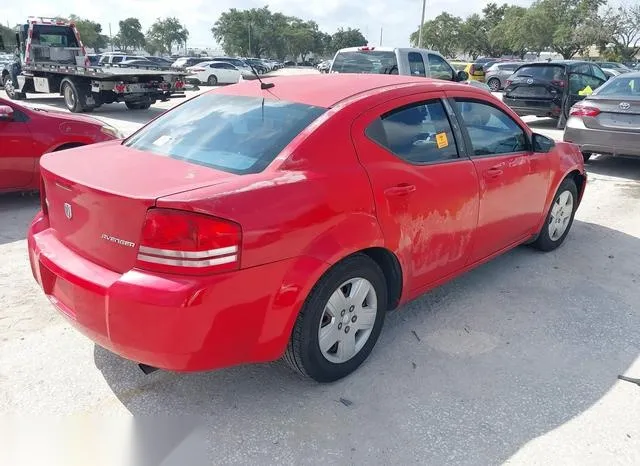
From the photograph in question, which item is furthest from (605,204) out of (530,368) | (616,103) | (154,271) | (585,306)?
(154,271)

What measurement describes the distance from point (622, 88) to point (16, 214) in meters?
8.35

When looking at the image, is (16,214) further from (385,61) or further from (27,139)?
(385,61)

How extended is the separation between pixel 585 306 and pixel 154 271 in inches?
120

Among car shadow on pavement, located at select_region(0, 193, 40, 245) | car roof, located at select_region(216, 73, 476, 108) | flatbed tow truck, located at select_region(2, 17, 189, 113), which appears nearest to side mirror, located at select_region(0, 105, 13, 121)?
car shadow on pavement, located at select_region(0, 193, 40, 245)

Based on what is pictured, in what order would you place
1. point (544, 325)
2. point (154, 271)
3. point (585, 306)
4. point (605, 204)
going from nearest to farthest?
point (154, 271) → point (544, 325) → point (585, 306) → point (605, 204)

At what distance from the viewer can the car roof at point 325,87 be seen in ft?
9.95

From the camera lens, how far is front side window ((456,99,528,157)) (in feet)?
11.9

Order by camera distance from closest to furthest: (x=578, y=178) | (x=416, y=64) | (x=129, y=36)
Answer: (x=578, y=178)
(x=416, y=64)
(x=129, y=36)

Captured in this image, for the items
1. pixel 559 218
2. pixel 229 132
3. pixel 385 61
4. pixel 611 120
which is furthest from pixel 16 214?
pixel 611 120

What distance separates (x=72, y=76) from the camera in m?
14.8

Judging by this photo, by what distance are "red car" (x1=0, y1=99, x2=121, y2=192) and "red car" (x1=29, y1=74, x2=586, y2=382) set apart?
321cm

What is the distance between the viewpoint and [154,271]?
2.23 metres

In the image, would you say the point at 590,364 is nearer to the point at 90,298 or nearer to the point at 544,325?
the point at 544,325

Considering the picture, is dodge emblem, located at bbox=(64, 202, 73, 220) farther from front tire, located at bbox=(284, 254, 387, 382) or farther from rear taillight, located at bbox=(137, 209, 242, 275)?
front tire, located at bbox=(284, 254, 387, 382)
